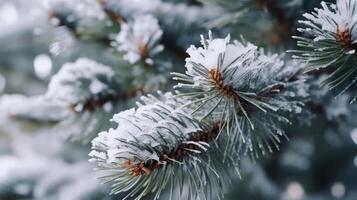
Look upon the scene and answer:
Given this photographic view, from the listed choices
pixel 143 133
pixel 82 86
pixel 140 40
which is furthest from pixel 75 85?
pixel 143 133

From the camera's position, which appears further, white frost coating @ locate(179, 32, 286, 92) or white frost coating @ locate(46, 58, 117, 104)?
white frost coating @ locate(46, 58, 117, 104)

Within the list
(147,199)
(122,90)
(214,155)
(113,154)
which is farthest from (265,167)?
(113,154)

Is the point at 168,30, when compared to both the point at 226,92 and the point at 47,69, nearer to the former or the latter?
the point at 226,92

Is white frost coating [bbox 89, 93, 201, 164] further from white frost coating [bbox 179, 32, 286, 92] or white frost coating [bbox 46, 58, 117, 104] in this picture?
white frost coating [bbox 46, 58, 117, 104]

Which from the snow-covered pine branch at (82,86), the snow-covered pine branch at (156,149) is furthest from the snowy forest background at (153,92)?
the snow-covered pine branch at (156,149)

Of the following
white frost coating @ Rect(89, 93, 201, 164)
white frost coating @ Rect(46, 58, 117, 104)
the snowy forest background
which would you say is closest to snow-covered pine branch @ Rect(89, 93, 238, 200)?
white frost coating @ Rect(89, 93, 201, 164)

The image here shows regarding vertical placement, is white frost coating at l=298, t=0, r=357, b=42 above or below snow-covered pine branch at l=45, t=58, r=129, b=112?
below
